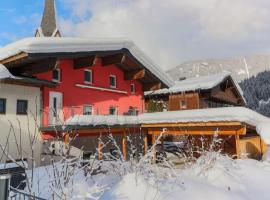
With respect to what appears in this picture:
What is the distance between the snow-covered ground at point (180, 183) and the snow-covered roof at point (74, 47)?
22.6 ft

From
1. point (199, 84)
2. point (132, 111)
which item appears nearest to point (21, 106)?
point (132, 111)

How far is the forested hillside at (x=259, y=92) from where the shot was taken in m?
50.3

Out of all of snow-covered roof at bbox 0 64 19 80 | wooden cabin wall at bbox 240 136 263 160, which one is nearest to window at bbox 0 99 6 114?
snow-covered roof at bbox 0 64 19 80

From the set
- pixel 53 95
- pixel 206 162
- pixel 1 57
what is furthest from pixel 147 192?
pixel 53 95

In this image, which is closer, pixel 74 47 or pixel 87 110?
pixel 74 47

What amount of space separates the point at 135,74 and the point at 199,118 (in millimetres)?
6873

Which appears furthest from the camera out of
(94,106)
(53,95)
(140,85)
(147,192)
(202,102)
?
(202,102)

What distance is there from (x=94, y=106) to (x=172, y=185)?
45.5 feet

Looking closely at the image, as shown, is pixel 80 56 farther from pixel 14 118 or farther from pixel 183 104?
pixel 183 104

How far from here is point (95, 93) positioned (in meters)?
19.4

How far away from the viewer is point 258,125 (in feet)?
46.2

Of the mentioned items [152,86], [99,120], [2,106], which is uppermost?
[152,86]

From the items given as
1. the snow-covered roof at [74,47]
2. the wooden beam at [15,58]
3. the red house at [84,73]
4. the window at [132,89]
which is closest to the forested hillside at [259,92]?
the window at [132,89]

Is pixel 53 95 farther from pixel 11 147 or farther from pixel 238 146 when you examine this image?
pixel 238 146
